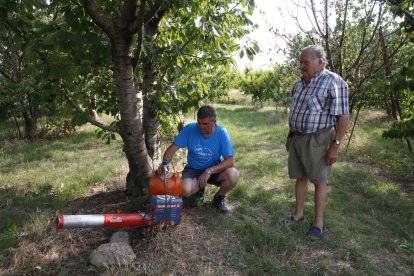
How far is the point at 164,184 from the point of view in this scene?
3.05 metres

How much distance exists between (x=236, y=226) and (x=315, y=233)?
738mm

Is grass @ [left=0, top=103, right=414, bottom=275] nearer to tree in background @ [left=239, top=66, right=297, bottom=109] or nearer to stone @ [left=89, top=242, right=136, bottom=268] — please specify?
stone @ [left=89, top=242, right=136, bottom=268]

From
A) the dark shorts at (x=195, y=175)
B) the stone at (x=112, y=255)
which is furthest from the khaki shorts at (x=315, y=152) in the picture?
the stone at (x=112, y=255)

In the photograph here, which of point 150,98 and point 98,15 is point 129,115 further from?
point 98,15

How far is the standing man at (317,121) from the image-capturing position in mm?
3150

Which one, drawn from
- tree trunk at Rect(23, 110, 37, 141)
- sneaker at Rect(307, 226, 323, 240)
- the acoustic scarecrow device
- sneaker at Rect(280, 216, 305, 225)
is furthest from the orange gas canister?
tree trunk at Rect(23, 110, 37, 141)

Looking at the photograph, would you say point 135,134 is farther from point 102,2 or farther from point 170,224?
point 102,2

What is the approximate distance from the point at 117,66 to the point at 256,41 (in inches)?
49.6

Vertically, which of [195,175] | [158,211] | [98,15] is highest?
Answer: [98,15]

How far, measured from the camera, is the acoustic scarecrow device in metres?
2.90

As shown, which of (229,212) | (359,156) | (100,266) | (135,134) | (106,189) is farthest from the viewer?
(359,156)

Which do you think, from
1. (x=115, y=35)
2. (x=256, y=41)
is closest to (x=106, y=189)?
(x=115, y=35)

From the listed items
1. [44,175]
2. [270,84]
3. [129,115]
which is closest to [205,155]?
[129,115]

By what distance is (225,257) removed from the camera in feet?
9.93
